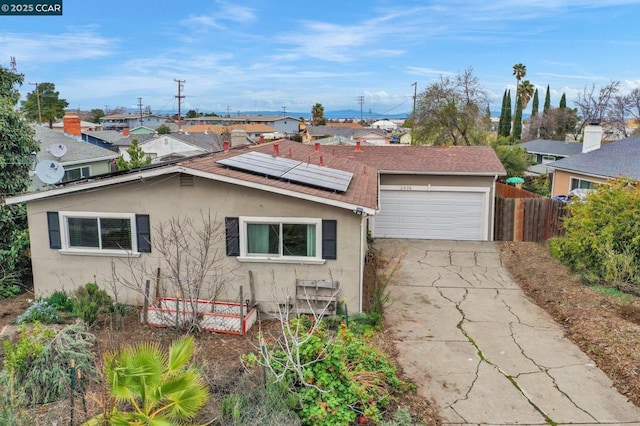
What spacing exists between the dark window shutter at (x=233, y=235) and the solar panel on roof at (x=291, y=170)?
1179mm

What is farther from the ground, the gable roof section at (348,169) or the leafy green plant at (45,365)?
the gable roof section at (348,169)

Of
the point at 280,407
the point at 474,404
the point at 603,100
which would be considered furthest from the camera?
the point at 603,100

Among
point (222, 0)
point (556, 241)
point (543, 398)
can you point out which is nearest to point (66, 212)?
point (222, 0)

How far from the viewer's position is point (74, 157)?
1872cm

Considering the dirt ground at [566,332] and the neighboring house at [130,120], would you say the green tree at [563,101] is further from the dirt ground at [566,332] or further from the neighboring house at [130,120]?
the neighboring house at [130,120]

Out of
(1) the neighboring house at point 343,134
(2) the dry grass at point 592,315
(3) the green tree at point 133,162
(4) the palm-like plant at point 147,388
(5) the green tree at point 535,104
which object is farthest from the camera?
(1) the neighboring house at point 343,134

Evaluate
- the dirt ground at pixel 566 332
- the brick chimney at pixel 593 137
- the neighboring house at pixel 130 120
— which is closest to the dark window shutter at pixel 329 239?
the dirt ground at pixel 566 332

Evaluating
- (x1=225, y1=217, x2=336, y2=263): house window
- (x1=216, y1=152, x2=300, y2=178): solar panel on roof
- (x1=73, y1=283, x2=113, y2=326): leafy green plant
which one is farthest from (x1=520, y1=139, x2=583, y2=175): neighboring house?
(x1=73, y1=283, x2=113, y2=326): leafy green plant

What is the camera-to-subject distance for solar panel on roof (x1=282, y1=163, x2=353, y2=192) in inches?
392

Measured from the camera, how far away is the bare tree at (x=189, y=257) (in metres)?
9.66

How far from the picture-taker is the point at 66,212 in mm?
9922

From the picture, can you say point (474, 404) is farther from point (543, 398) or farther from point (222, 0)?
point (222, 0)

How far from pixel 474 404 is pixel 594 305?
489 cm

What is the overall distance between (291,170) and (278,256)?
7.46 feet
